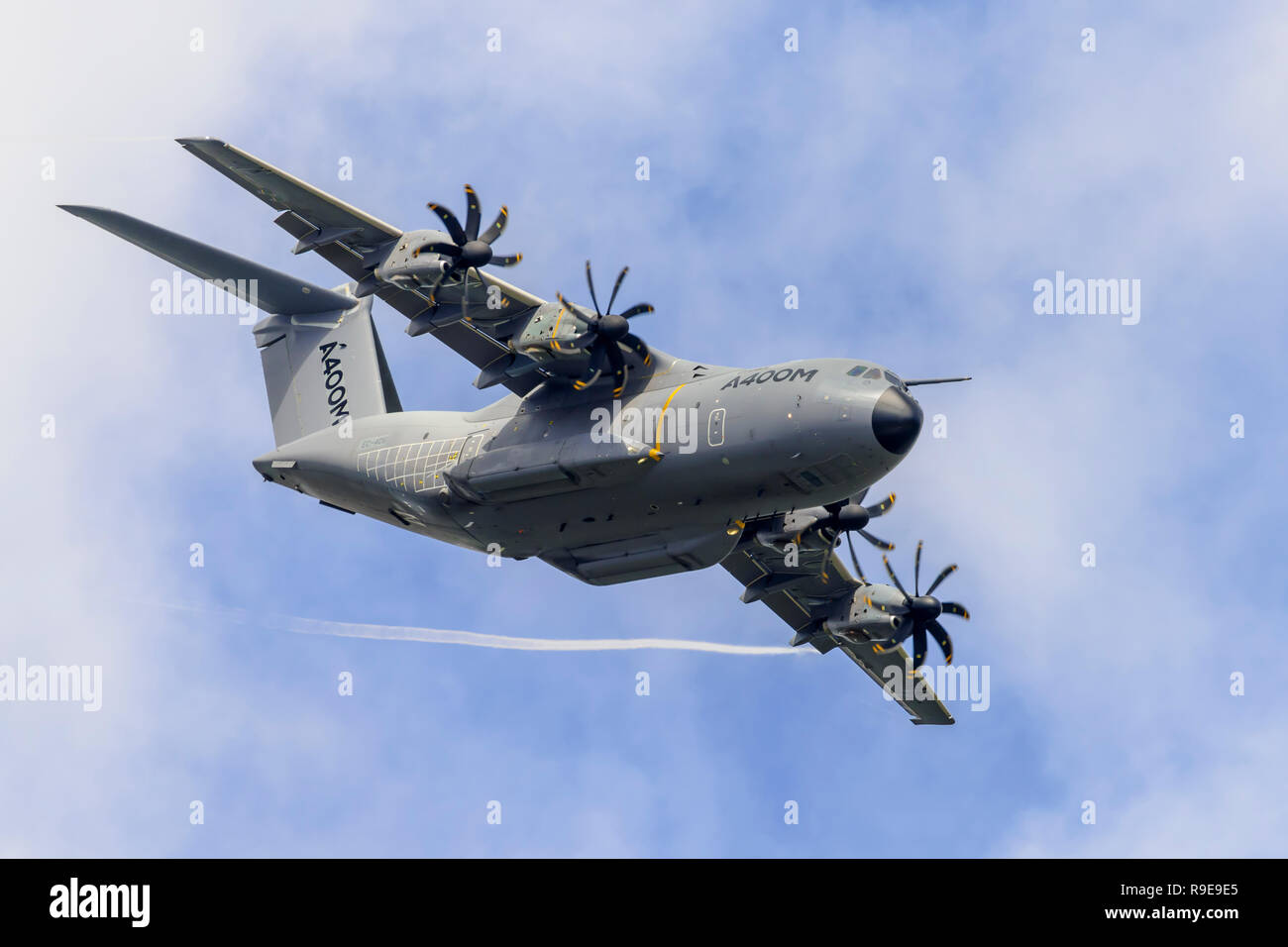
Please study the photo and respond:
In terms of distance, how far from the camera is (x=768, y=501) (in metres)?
22.4

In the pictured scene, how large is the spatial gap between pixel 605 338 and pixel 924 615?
768cm

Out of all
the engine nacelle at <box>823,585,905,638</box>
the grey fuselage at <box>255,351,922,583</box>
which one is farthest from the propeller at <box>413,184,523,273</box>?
the engine nacelle at <box>823,585,905,638</box>

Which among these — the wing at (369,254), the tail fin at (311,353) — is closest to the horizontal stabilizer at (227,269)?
the tail fin at (311,353)

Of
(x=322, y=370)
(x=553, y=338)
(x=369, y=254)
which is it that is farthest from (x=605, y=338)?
(x=322, y=370)

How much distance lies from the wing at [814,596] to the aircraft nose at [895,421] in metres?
4.44

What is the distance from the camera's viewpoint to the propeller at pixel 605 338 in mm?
22609

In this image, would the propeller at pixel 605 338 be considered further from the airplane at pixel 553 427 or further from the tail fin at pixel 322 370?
the tail fin at pixel 322 370

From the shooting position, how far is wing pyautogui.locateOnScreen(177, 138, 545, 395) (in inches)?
910

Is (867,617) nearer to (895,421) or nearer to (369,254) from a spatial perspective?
(895,421)

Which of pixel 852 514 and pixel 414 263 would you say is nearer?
pixel 414 263

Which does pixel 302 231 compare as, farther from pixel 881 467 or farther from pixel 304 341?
pixel 881 467

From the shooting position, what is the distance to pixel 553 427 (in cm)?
2339

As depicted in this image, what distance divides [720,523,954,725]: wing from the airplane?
0.24 ft

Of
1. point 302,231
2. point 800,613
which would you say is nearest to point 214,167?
point 302,231
